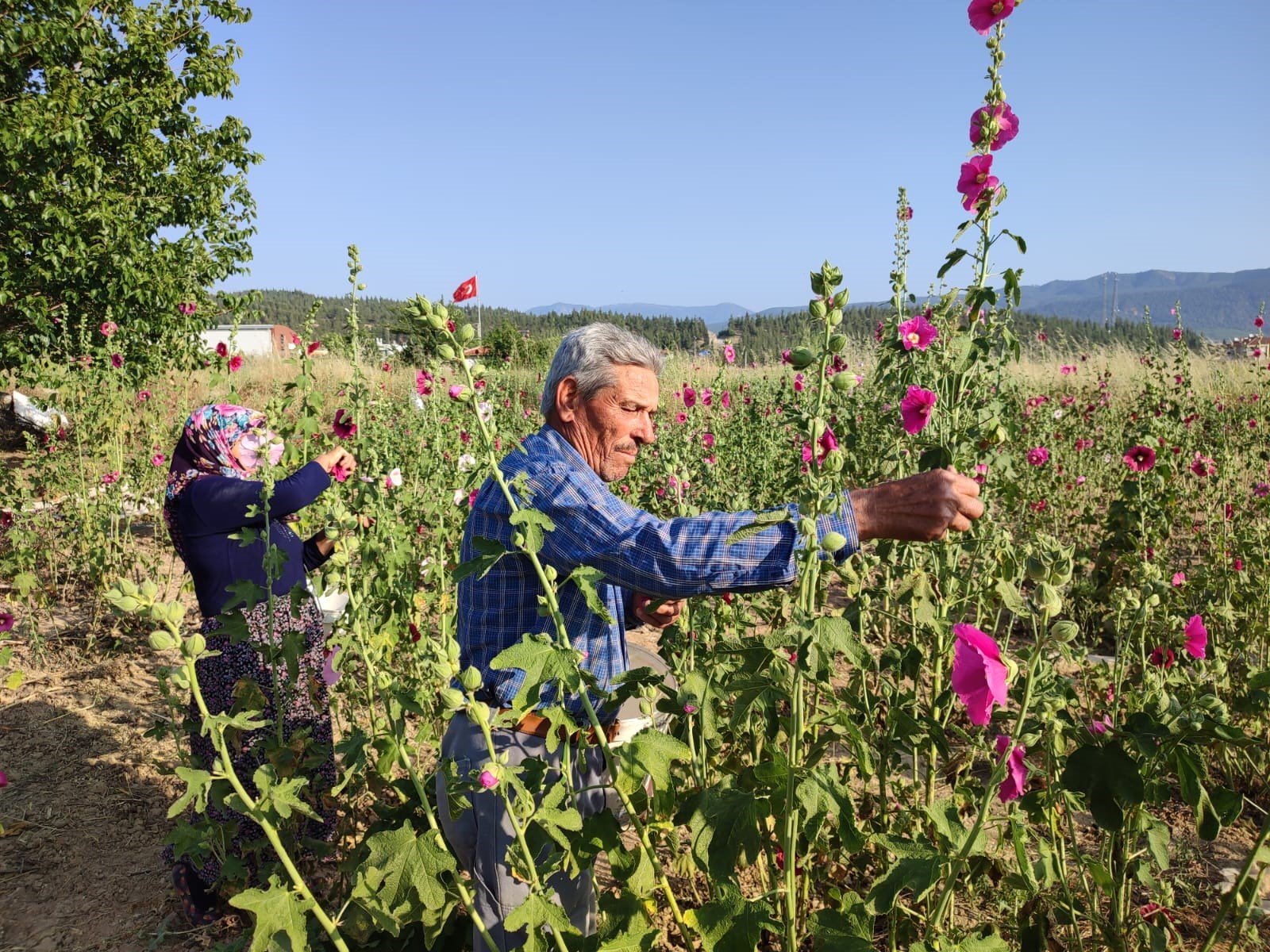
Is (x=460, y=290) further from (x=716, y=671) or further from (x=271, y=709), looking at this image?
(x=716, y=671)

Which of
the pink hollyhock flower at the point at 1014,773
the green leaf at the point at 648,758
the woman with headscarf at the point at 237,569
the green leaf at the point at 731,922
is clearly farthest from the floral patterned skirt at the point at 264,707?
the pink hollyhock flower at the point at 1014,773

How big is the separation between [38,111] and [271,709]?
7.98 meters

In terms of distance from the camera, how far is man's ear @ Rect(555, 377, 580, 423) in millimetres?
1886

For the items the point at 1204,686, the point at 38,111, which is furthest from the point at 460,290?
the point at 38,111

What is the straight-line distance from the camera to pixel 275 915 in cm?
135

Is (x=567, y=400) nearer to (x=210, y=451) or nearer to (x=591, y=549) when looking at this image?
(x=591, y=549)

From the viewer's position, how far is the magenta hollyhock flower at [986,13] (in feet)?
6.31

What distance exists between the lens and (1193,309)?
429 feet

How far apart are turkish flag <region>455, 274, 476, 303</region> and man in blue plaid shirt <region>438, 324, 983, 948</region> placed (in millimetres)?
1066

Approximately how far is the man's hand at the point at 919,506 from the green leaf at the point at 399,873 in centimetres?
95

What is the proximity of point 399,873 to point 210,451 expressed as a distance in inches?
67.9

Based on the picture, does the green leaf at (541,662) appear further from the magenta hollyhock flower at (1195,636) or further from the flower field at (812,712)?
the magenta hollyhock flower at (1195,636)

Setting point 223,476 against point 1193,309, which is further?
point 1193,309

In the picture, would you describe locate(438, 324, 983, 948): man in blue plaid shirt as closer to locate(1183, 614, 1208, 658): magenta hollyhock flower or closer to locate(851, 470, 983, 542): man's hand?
locate(851, 470, 983, 542): man's hand
